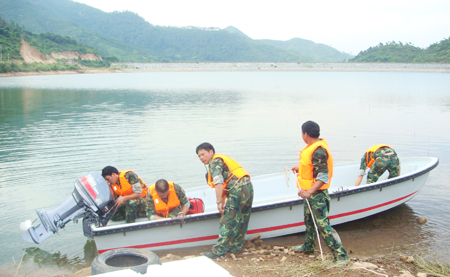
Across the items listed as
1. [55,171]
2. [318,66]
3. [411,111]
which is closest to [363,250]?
[55,171]

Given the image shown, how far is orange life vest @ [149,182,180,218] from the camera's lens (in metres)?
5.83

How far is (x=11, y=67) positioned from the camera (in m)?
59.6

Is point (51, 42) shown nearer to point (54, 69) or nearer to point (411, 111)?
point (54, 69)

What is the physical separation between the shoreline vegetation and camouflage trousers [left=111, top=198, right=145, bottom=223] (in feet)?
202

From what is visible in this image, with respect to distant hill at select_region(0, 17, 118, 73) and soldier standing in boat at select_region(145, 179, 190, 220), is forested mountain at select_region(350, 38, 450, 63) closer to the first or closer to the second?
distant hill at select_region(0, 17, 118, 73)

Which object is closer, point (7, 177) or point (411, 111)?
point (7, 177)

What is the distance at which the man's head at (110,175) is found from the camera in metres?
6.12

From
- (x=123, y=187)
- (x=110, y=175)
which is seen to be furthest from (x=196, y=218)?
(x=110, y=175)

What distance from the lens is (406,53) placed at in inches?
4188

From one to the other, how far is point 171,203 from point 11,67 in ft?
211

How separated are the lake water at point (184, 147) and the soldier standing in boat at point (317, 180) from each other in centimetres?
162

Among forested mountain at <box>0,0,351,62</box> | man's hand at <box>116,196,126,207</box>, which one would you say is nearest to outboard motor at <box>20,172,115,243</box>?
man's hand at <box>116,196,126,207</box>

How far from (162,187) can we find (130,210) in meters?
1.14

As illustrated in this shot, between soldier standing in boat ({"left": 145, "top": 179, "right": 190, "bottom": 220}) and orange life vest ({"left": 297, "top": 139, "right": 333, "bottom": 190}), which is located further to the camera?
soldier standing in boat ({"left": 145, "top": 179, "right": 190, "bottom": 220})
